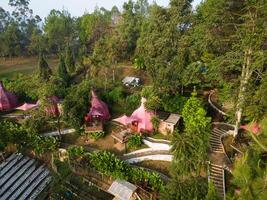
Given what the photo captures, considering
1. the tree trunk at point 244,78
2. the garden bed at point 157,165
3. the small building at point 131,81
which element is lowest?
the garden bed at point 157,165

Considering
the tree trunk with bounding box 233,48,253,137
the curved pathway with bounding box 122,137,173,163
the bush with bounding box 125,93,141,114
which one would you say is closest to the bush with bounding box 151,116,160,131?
the curved pathway with bounding box 122,137,173,163

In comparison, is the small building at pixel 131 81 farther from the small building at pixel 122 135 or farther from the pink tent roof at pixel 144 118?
the small building at pixel 122 135

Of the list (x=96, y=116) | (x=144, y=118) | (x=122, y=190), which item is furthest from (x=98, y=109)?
(x=122, y=190)

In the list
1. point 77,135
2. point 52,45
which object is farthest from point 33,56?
point 77,135

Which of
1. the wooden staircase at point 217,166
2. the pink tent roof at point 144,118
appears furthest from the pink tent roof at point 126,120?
the wooden staircase at point 217,166

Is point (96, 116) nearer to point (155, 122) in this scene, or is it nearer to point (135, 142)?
point (135, 142)

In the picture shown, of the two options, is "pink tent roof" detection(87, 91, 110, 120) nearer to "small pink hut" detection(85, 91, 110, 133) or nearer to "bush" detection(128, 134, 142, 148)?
"small pink hut" detection(85, 91, 110, 133)
